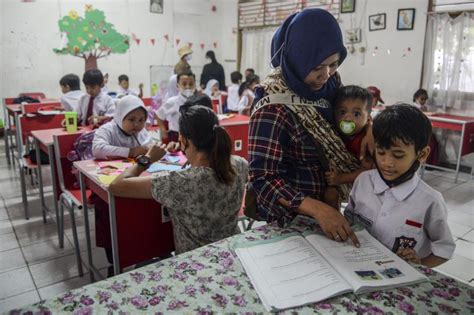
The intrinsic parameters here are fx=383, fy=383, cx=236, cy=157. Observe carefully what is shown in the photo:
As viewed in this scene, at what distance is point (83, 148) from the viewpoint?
A: 8.39 feet

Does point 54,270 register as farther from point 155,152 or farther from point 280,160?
point 280,160

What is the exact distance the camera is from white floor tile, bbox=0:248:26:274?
8.49 ft

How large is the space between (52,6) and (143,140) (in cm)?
610

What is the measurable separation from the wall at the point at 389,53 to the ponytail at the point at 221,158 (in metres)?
4.76

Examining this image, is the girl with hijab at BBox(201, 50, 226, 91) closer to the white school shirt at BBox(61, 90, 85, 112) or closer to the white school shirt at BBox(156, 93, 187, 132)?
the white school shirt at BBox(61, 90, 85, 112)

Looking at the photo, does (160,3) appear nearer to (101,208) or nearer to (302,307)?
(101,208)

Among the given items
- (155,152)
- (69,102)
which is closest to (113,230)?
(155,152)

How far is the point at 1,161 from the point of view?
5.45 meters

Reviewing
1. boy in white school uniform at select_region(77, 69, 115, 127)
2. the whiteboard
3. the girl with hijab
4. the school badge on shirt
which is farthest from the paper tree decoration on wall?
the school badge on shirt

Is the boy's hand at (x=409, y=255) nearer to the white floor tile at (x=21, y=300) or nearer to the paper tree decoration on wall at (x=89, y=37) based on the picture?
the white floor tile at (x=21, y=300)

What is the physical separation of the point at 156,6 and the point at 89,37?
1664 mm

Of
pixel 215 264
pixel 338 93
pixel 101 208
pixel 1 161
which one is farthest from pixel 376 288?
pixel 1 161

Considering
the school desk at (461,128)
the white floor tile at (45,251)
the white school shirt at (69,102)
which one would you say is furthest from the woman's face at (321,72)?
the white school shirt at (69,102)

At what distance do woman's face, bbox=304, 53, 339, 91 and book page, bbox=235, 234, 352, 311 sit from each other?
0.48 metres
